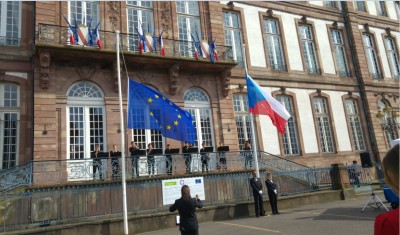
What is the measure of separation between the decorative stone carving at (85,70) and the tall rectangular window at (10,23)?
2895mm

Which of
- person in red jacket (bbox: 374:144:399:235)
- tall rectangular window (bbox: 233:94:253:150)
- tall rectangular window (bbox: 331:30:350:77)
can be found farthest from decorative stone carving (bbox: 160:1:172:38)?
person in red jacket (bbox: 374:144:399:235)

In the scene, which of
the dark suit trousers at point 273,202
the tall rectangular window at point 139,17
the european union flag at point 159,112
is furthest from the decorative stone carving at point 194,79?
the dark suit trousers at point 273,202

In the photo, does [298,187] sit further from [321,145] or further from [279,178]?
[321,145]

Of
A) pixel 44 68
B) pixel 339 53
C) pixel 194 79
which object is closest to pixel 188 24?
pixel 194 79

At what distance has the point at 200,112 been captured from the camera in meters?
17.7

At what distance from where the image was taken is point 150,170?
42.5ft

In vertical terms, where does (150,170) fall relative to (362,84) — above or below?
below

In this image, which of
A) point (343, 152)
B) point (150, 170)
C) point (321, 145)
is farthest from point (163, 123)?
point (343, 152)

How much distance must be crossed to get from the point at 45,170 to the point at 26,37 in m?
6.62

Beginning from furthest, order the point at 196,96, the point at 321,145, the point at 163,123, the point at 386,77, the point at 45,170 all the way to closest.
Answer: the point at 386,77
the point at 321,145
the point at 196,96
the point at 45,170
the point at 163,123

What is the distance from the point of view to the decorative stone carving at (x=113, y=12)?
54.4 ft

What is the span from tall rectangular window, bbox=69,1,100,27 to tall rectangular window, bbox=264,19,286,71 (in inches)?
428

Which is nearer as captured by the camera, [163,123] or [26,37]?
[163,123]

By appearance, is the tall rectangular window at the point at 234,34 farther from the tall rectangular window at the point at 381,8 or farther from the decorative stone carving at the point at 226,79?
the tall rectangular window at the point at 381,8
